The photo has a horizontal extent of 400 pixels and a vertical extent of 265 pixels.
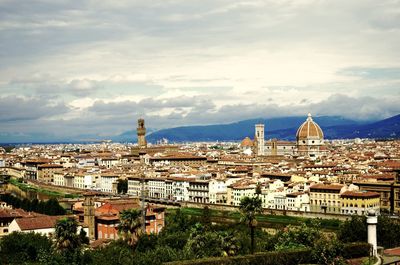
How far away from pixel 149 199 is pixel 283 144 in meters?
104

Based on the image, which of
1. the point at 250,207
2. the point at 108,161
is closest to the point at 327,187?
the point at 250,207

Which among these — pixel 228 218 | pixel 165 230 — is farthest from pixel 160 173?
pixel 165 230

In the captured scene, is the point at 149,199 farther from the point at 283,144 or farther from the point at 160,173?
the point at 283,144

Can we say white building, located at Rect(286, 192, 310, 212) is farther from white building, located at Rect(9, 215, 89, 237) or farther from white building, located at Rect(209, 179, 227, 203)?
white building, located at Rect(9, 215, 89, 237)

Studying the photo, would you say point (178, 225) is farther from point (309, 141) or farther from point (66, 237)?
point (309, 141)

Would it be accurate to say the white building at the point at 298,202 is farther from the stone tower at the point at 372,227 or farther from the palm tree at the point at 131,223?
the stone tower at the point at 372,227

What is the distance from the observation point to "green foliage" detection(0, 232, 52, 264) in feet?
121

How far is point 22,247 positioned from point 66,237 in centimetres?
1106

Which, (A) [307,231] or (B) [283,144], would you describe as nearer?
(A) [307,231]

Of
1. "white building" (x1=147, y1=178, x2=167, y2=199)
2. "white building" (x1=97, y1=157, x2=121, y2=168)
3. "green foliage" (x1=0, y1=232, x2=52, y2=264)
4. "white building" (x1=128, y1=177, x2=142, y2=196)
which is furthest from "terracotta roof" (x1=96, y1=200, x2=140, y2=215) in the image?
"white building" (x1=97, y1=157, x2=121, y2=168)

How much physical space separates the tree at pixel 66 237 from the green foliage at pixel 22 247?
29.1ft

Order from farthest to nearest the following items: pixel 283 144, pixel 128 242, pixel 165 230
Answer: pixel 283 144
pixel 165 230
pixel 128 242

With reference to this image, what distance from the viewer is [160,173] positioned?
101500 mm

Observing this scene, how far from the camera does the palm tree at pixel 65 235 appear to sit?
27.7m
